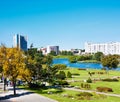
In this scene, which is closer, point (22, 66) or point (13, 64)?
point (13, 64)

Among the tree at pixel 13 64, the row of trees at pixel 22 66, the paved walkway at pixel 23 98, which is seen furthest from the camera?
the row of trees at pixel 22 66

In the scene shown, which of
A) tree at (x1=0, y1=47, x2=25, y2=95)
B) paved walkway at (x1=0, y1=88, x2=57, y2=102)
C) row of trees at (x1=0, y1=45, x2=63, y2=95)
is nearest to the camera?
paved walkway at (x1=0, y1=88, x2=57, y2=102)

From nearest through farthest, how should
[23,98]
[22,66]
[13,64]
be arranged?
[23,98] < [13,64] < [22,66]

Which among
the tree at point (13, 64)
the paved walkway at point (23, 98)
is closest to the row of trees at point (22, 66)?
the tree at point (13, 64)

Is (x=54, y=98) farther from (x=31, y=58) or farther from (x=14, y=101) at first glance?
(x=31, y=58)

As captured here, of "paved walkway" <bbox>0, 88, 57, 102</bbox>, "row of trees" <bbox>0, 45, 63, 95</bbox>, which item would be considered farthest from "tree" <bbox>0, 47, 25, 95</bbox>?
"paved walkway" <bbox>0, 88, 57, 102</bbox>

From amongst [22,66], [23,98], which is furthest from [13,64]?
[23,98]

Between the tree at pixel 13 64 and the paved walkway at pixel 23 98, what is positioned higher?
the tree at pixel 13 64

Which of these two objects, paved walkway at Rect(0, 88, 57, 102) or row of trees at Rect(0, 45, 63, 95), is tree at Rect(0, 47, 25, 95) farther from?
paved walkway at Rect(0, 88, 57, 102)

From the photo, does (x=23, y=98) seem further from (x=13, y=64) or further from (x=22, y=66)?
(x=13, y=64)

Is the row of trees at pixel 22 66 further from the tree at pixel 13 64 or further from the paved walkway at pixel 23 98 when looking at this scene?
the paved walkway at pixel 23 98

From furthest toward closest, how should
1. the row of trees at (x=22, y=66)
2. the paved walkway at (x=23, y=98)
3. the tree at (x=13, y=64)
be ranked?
the row of trees at (x=22, y=66), the tree at (x=13, y=64), the paved walkway at (x=23, y=98)

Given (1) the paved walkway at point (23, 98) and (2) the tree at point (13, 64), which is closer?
(1) the paved walkway at point (23, 98)

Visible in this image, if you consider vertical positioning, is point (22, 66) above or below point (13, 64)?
below
